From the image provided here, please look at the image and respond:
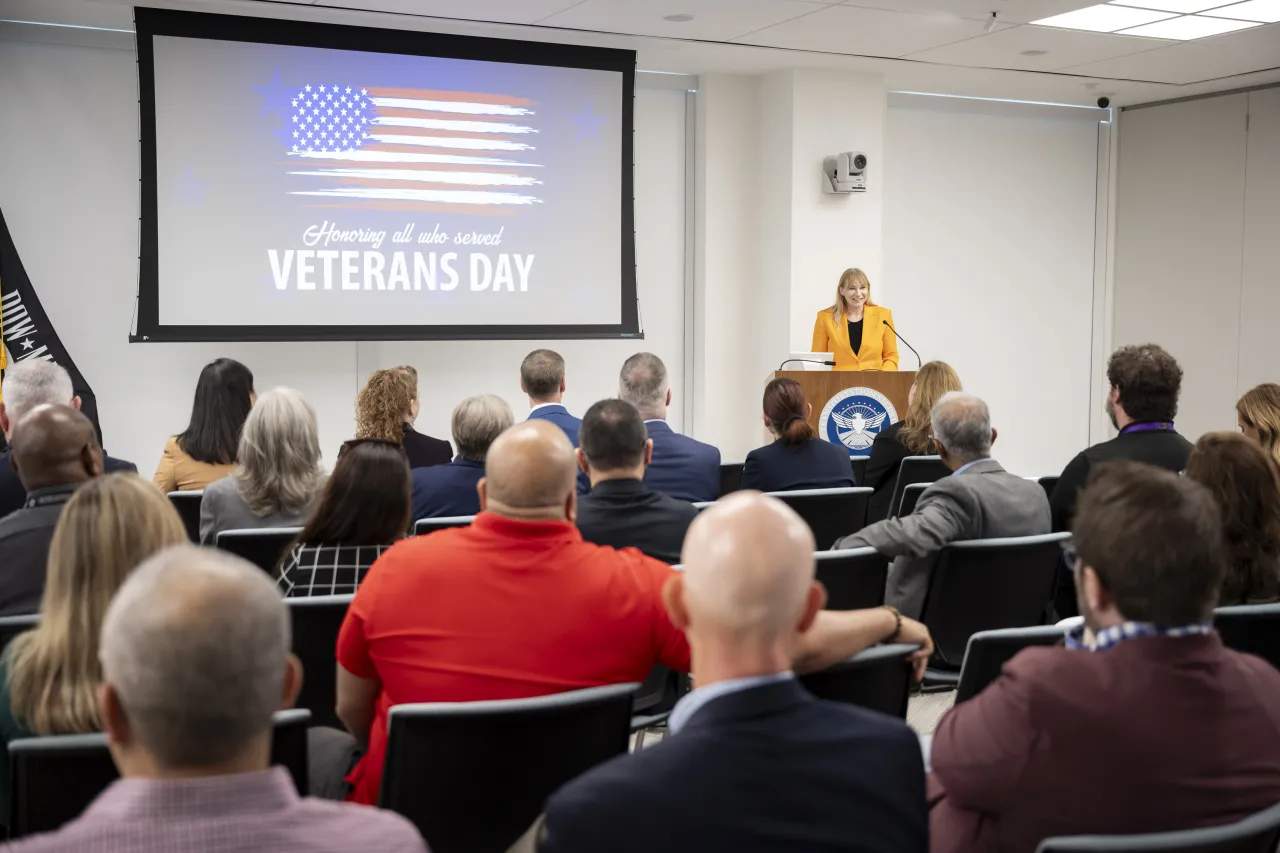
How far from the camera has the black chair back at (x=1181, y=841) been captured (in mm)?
1378

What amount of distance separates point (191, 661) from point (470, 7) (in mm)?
6096

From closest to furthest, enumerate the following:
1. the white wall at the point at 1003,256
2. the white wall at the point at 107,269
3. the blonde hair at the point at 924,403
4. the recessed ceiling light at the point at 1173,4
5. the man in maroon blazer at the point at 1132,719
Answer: the man in maroon blazer at the point at 1132,719, the blonde hair at the point at 924,403, the recessed ceiling light at the point at 1173,4, the white wall at the point at 107,269, the white wall at the point at 1003,256

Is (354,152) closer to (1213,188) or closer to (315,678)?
(315,678)

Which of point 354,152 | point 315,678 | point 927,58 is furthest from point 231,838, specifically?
point 927,58

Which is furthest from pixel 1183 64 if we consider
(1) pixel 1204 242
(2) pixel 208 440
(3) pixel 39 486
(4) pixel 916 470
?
(3) pixel 39 486

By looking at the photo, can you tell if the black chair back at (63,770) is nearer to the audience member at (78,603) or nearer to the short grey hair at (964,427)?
the audience member at (78,603)

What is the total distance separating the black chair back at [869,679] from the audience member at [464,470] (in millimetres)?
1980

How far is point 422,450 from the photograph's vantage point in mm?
4641

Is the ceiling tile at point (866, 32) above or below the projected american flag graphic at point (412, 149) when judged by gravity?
above

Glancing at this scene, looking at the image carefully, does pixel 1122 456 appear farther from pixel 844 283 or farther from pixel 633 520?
pixel 844 283

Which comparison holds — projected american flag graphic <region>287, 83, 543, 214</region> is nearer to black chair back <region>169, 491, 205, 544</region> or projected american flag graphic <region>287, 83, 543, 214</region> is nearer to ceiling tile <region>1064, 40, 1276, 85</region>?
black chair back <region>169, 491, 205, 544</region>

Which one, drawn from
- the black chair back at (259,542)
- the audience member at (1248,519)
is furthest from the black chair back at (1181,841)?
the black chair back at (259,542)

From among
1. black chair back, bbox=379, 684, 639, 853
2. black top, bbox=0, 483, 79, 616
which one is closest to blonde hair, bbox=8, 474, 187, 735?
black chair back, bbox=379, 684, 639, 853

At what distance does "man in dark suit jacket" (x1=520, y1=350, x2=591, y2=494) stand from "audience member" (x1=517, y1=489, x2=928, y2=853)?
11.3ft
